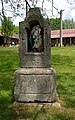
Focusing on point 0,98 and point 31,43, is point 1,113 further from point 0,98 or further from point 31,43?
point 31,43

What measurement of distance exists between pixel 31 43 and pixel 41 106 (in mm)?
1361

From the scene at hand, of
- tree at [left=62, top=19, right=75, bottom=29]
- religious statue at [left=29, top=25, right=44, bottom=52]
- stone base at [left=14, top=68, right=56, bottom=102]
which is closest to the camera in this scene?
stone base at [left=14, top=68, right=56, bottom=102]

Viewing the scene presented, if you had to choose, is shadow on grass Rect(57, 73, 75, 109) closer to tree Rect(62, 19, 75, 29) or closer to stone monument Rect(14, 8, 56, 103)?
stone monument Rect(14, 8, 56, 103)

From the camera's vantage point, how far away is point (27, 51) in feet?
Answer: 19.3

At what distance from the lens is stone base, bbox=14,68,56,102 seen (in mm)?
5660

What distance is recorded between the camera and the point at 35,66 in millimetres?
5789

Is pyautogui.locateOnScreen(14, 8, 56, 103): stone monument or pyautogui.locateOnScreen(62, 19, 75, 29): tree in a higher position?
→ pyautogui.locateOnScreen(62, 19, 75, 29): tree

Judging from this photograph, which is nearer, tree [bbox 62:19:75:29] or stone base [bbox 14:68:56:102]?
stone base [bbox 14:68:56:102]

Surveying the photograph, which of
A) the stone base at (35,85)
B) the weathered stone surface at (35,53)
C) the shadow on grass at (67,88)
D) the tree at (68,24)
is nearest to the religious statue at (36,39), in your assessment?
the weathered stone surface at (35,53)

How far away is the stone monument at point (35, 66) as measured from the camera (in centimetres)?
567

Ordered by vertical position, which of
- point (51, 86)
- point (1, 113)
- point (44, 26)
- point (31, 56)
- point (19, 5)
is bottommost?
point (1, 113)

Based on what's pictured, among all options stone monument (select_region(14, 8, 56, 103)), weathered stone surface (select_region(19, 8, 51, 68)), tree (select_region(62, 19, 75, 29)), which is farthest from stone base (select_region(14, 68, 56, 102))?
tree (select_region(62, 19, 75, 29))

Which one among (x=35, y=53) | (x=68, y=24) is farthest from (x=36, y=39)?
(x=68, y=24)

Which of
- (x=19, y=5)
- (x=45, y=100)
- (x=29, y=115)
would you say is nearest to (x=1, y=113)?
(x=29, y=115)
